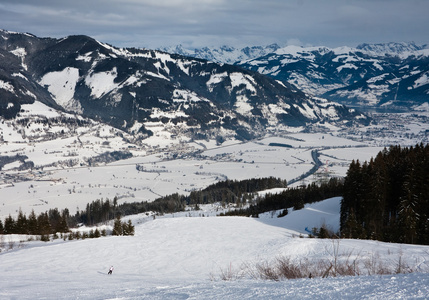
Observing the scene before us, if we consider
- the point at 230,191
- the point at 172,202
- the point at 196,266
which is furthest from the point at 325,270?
the point at 230,191

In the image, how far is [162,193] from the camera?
14062cm

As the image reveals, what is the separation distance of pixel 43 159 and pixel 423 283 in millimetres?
216483

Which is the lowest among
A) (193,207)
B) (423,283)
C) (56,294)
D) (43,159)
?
(193,207)

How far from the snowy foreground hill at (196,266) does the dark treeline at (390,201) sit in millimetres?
14198

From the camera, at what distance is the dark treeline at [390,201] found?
35.2 metres

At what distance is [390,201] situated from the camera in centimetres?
4350

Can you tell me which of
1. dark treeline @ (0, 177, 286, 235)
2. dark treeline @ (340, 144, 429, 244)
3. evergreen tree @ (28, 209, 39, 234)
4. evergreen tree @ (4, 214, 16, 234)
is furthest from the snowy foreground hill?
dark treeline @ (0, 177, 286, 235)

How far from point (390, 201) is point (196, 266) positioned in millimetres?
31296

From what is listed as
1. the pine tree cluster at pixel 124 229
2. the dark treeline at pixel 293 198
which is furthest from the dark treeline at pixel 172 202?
the pine tree cluster at pixel 124 229

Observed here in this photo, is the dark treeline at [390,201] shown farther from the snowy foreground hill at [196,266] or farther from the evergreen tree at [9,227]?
the evergreen tree at [9,227]

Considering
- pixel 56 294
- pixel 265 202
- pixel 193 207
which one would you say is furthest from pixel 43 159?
pixel 56 294

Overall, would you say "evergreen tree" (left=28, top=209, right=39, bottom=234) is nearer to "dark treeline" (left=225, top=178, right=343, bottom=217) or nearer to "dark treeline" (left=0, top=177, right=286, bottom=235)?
"dark treeline" (left=0, top=177, right=286, bottom=235)

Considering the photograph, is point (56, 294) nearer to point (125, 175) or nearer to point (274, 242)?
point (274, 242)

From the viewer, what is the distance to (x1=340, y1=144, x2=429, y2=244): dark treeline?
35.2 meters
